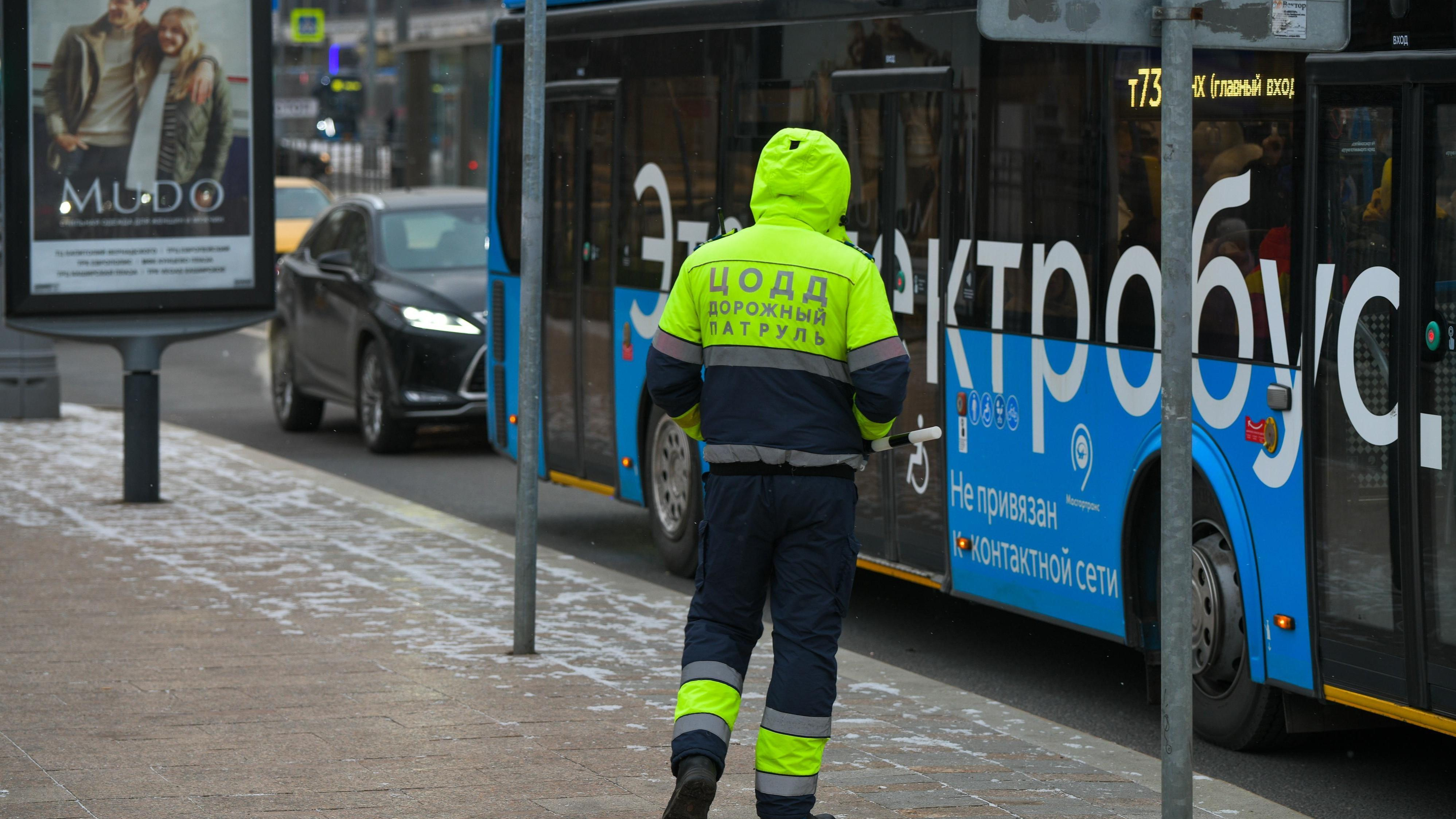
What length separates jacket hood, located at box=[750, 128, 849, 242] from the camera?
542 centimetres

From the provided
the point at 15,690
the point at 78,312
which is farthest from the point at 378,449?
the point at 15,690

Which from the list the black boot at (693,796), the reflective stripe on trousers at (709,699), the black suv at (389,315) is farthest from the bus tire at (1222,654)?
the black suv at (389,315)

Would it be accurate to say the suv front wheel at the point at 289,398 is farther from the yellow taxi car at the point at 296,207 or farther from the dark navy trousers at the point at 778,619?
the dark navy trousers at the point at 778,619

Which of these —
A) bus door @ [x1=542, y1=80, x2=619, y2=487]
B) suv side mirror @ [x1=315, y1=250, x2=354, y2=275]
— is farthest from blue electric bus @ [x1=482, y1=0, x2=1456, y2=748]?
suv side mirror @ [x1=315, y1=250, x2=354, y2=275]

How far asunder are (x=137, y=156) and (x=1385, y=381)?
8091mm

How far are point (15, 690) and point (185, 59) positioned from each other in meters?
5.83

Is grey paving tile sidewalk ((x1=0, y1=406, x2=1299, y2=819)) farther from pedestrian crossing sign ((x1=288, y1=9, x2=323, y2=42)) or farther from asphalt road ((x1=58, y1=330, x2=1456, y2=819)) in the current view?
pedestrian crossing sign ((x1=288, y1=9, x2=323, y2=42))

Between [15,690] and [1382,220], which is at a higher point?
[1382,220]

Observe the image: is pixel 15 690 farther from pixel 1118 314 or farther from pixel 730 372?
pixel 1118 314

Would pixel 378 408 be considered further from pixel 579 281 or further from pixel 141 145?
pixel 579 281

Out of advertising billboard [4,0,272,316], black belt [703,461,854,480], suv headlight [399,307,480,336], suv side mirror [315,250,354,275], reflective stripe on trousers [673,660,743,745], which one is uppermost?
advertising billboard [4,0,272,316]

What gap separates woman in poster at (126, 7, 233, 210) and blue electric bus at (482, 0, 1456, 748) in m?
2.89

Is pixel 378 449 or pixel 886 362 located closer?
pixel 886 362

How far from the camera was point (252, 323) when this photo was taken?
1259 cm
